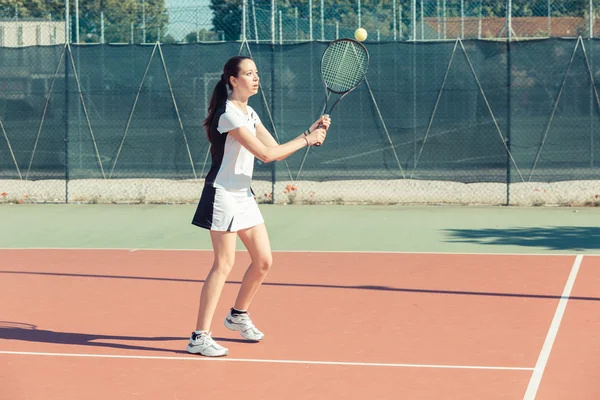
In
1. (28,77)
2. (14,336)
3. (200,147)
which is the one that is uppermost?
(28,77)

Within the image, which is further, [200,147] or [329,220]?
[200,147]

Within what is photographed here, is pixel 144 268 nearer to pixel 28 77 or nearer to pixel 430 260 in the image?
pixel 430 260

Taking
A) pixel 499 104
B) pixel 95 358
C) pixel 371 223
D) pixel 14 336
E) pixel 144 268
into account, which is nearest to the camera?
pixel 95 358

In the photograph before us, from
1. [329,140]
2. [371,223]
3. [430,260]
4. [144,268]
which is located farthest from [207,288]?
[329,140]

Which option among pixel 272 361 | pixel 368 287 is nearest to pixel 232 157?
pixel 272 361

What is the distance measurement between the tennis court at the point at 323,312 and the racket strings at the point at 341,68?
1556 millimetres

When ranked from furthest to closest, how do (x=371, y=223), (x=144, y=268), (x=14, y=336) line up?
1. (x=371, y=223)
2. (x=144, y=268)
3. (x=14, y=336)

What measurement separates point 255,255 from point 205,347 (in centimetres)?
63

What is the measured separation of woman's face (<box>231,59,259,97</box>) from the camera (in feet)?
20.6

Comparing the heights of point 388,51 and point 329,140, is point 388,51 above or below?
above

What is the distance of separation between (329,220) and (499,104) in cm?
301

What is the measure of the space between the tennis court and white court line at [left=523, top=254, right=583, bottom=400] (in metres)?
0.01

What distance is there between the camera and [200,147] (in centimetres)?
1521

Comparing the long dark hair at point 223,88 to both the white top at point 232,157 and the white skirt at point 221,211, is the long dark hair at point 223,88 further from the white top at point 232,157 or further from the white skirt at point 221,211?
the white skirt at point 221,211
